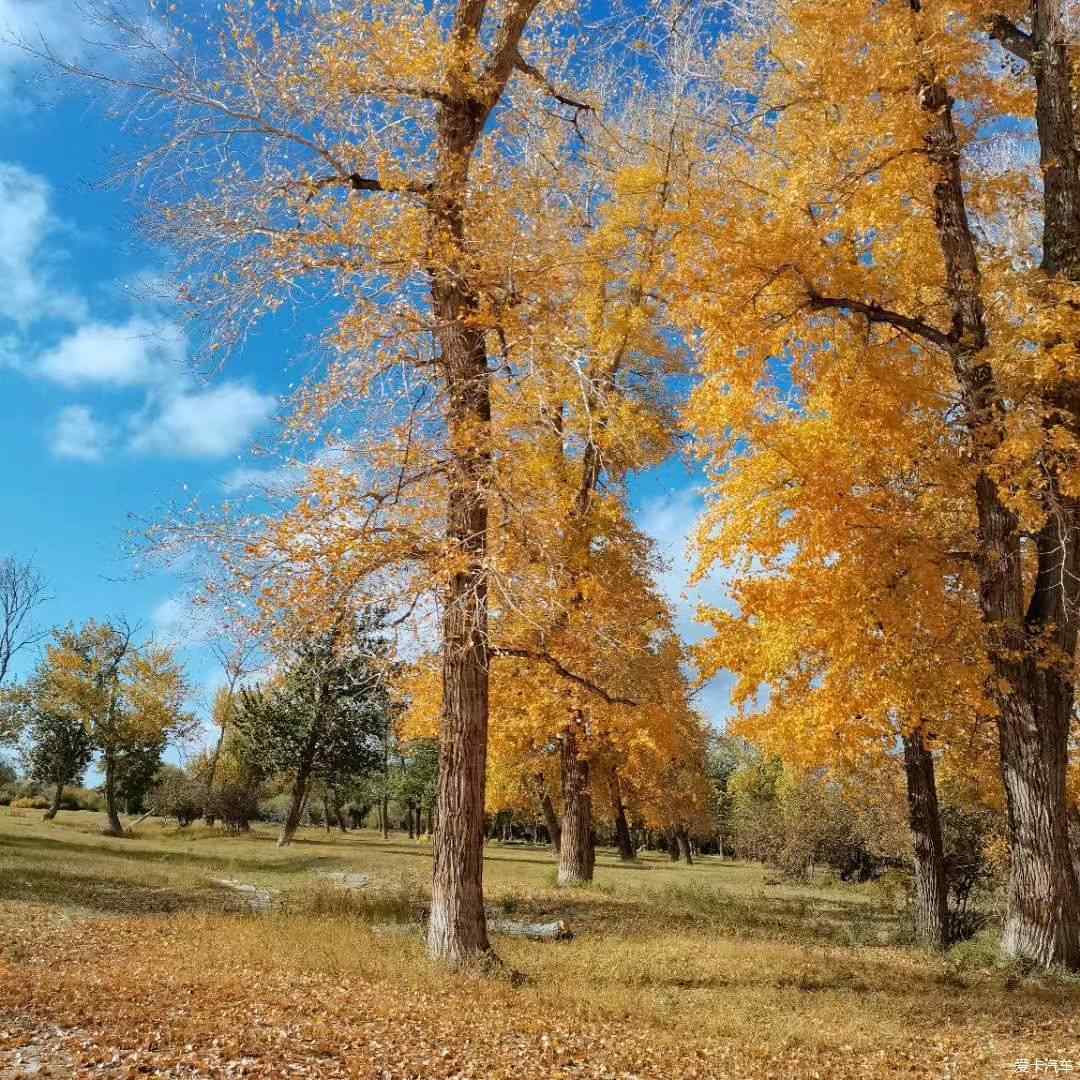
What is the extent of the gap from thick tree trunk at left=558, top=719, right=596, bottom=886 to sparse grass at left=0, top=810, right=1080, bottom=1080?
3883 millimetres

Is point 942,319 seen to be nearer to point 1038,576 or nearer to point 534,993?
point 1038,576

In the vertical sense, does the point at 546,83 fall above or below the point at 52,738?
above

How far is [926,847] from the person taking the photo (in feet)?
44.7

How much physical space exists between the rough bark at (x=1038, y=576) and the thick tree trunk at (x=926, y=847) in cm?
225

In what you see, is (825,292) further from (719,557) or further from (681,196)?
(719,557)

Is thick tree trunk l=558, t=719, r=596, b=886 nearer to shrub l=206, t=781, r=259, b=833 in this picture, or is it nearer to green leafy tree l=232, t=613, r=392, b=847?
green leafy tree l=232, t=613, r=392, b=847

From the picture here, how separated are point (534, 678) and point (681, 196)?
8.74m

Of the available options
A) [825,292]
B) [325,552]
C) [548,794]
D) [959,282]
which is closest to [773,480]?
[825,292]

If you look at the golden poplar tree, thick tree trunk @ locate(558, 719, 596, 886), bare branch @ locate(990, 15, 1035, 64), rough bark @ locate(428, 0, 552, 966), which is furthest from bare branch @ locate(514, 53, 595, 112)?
thick tree trunk @ locate(558, 719, 596, 886)

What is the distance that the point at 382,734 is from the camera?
126 feet

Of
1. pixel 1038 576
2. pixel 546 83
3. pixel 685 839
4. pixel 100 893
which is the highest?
pixel 546 83

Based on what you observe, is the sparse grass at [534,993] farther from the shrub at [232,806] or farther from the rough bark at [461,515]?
the shrub at [232,806]

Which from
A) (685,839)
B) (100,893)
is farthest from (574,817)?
(685,839)

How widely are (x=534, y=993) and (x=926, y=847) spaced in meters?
7.91
